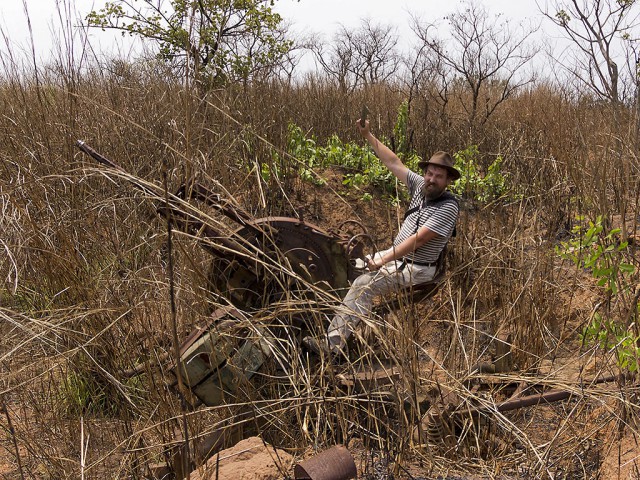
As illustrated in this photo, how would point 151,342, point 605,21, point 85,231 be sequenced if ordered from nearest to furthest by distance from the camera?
point 151,342 < point 85,231 < point 605,21

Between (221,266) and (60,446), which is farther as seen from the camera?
(221,266)

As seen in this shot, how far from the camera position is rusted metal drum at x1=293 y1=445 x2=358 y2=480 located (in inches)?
75.0

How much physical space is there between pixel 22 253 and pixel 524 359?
9.99ft

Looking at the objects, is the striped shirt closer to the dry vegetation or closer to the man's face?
the man's face

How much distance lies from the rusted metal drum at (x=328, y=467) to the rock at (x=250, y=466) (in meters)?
0.34

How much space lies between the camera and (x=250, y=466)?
2.39m

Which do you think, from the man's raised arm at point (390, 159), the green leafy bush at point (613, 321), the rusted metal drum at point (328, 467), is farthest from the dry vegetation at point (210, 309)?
the man's raised arm at point (390, 159)

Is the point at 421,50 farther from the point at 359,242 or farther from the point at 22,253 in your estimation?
the point at 22,253

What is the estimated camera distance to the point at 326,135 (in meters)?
8.62

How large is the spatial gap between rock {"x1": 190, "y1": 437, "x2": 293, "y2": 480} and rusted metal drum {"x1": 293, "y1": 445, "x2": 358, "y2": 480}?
341 mm

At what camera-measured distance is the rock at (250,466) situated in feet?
7.60

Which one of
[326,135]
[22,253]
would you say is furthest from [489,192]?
[22,253]

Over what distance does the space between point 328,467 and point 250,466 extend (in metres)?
0.56

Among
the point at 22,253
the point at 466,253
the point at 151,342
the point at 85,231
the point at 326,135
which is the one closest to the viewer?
the point at 151,342
